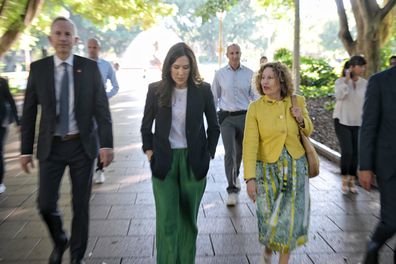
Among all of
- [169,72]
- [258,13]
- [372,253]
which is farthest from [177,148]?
[258,13]

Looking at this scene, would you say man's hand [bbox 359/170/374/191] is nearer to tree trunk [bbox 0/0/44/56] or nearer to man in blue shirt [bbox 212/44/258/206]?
man in blue shirt [bbox 212/44/258/206]

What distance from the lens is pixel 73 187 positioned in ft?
11.8

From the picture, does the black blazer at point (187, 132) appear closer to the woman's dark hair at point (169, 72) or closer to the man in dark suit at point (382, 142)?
the woman's dark hair at point (169, 72)

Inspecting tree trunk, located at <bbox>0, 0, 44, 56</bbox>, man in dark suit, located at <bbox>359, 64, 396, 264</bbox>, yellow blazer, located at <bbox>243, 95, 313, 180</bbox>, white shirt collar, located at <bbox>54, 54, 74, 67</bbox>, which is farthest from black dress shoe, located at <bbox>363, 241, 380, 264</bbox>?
tree trunk, located at <bbox>0, 0, 44, 56</bbox>

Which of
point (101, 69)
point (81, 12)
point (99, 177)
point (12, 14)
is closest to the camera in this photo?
point (101, 69)

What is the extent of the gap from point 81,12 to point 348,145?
35.6 feet

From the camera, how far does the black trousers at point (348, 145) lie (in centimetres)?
591

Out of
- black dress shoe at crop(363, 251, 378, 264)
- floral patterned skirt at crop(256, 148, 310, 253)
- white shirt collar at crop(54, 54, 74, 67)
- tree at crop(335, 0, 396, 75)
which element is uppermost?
tree at crop(335, 0, 396, 75)

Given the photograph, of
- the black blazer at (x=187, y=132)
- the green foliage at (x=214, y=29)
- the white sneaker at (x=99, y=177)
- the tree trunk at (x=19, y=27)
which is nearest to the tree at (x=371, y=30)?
the white sneaker at (x=99, y=177)

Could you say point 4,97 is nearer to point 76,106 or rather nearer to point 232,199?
point 76,106

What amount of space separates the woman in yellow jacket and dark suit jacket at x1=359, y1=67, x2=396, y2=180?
421 mm

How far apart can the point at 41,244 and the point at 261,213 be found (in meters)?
2.30

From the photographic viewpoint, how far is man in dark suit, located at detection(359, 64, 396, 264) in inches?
122

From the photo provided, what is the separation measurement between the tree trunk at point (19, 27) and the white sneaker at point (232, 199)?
705 centimetres
